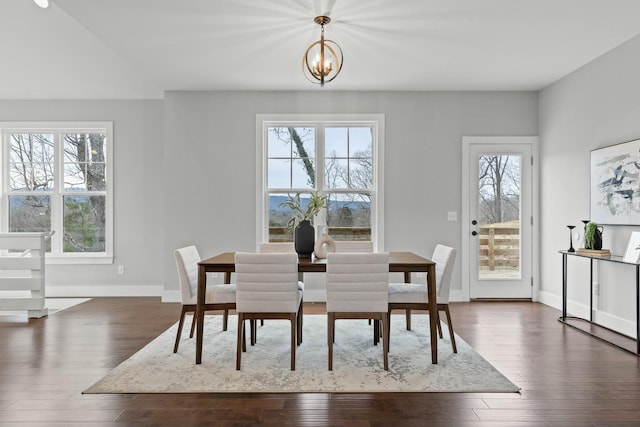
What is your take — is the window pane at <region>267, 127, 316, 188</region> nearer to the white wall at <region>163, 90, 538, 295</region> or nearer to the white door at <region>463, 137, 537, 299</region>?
the white wall at <region>163, 90, 538, 295</region>

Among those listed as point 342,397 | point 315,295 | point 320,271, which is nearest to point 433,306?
point 320,271

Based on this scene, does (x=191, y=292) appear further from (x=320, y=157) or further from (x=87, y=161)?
(x=87, y=161)

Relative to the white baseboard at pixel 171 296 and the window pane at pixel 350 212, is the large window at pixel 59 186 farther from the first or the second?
the window pane at pixel 350 212

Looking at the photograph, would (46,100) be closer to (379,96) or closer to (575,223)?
(379,96)

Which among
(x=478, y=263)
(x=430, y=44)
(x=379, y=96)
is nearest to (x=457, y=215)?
(x=478, y=263)

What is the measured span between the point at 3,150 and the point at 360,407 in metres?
6.00

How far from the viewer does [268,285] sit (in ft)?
9.60

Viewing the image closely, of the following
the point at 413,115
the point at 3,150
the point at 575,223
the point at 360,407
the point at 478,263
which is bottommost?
the point at 360,407

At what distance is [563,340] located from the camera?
3664mm

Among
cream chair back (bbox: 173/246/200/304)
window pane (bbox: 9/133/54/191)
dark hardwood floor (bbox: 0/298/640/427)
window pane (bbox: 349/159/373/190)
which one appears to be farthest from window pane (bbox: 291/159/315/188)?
window pane (bbox: 9/133/54/191)

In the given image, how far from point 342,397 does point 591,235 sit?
297 cm

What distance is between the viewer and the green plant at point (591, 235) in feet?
13.0

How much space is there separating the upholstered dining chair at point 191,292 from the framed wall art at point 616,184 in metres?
3.50

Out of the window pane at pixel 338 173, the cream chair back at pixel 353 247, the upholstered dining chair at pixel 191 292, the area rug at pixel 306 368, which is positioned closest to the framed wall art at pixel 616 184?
the area rug at pixel 306 368
